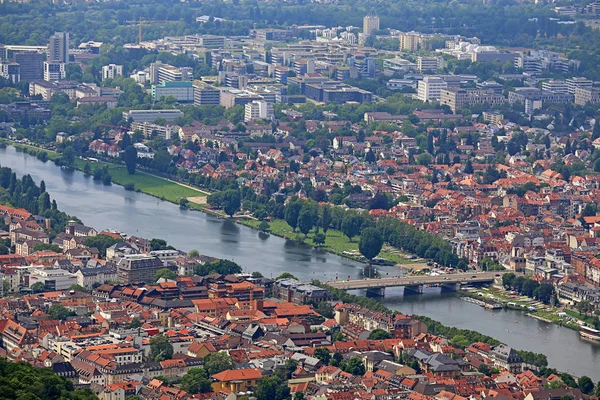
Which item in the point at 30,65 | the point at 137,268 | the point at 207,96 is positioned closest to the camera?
the point at 137,268

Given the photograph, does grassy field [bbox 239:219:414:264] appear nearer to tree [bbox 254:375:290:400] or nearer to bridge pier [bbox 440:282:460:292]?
bridge pier [bbox 440:282:460:292]

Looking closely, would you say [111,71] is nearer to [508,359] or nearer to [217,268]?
[217,268]

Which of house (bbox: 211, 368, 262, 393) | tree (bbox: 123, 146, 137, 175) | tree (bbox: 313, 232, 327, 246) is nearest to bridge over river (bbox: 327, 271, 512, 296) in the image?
tree (bbox: 313, 232, 327, 246)

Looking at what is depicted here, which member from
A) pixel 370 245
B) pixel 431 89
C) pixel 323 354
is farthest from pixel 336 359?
pixel 431 89

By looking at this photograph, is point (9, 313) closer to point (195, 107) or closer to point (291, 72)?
point (195, 107)

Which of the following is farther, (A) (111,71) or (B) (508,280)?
(A) (111,71)

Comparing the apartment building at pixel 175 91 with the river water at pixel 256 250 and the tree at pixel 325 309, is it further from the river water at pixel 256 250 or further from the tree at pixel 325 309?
the tree at pixel 325 309
